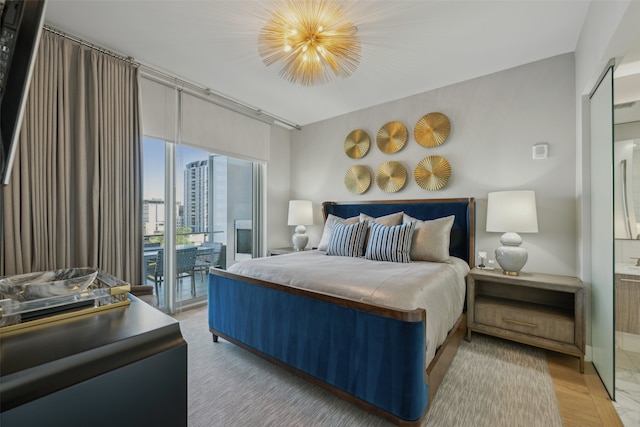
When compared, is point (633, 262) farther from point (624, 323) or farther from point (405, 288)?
point (405, 288)

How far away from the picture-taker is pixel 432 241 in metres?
2.68

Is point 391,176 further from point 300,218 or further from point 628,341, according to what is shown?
point 628,341

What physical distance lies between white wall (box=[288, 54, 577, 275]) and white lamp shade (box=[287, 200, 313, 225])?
93cm

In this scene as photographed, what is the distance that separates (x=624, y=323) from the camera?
8.07 feet

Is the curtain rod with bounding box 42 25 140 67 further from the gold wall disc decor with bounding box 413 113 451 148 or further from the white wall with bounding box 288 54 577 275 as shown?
the gold wall disc decor with bounding box 413 113 451 148

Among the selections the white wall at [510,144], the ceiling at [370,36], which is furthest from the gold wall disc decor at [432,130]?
the ceiling at [370,36]

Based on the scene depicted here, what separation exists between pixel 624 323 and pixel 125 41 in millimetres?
5058

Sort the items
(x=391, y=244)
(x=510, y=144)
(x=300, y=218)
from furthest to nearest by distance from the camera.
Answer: (x=300, y=218) < (x=510, y=144) < (x=391, y=244)

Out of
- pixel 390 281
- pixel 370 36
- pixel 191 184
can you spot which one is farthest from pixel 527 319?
pixel 191 184

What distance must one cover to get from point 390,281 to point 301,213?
2532 mm

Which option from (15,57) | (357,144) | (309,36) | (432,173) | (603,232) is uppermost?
(309,36)

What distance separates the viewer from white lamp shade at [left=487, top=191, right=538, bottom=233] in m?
2.48

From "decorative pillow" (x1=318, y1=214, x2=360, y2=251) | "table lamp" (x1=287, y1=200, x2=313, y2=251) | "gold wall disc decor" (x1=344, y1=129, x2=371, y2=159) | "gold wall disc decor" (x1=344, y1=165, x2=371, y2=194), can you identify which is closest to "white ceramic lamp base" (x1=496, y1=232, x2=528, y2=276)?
"decorative pillow" (x1=318, y1=214, x2=360, y2=251)

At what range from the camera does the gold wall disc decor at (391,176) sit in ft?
11.8
